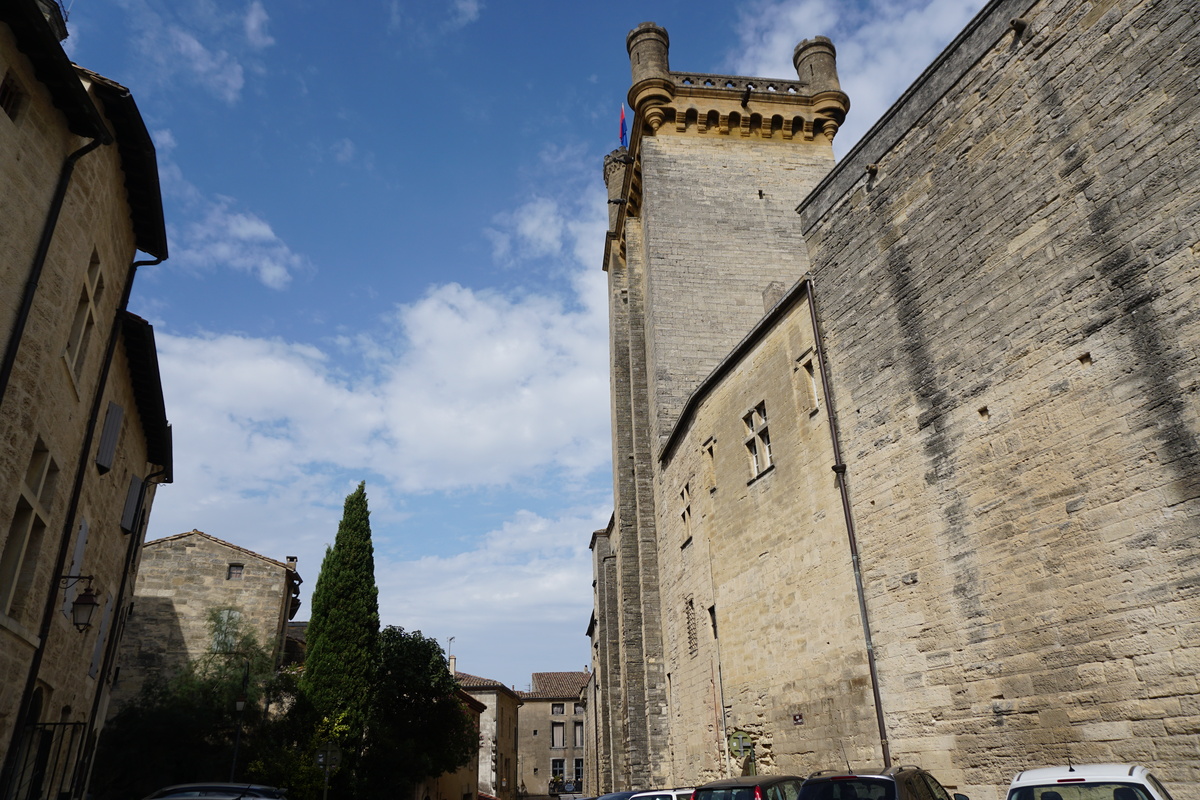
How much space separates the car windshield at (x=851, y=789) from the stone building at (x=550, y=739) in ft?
183

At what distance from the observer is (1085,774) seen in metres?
5.54

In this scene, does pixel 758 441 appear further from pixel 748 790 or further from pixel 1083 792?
pixel 1083 792

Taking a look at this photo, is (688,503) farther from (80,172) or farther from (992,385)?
(80,172)

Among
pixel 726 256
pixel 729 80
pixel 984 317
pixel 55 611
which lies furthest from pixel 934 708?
pixel 729 80

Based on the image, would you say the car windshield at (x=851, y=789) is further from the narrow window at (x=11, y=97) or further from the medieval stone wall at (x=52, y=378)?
the narrow window at (x=11, y=97)

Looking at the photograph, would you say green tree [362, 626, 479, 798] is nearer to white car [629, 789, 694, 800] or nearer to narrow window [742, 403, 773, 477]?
narrow window [742, 403, 773, 477]

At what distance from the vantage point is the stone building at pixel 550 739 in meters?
60.1

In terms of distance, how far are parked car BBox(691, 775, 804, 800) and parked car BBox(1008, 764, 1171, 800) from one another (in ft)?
8.16

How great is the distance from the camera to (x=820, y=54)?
85.4ft

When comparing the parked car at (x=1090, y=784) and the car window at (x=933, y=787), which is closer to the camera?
the parked car at (x=1090, y=784)

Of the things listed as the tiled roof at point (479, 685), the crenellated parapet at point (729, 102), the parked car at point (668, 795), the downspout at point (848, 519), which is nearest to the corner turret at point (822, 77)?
the crenellated parapet at point (729, 102)

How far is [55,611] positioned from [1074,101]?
13256 mm

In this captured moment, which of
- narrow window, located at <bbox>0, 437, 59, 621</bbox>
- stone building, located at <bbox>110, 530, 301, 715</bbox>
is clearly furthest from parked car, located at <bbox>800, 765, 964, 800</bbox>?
stone building, located at <bbox>110, 530, 301, 715</bbox>

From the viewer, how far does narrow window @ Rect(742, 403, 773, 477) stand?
13312 millimetres
